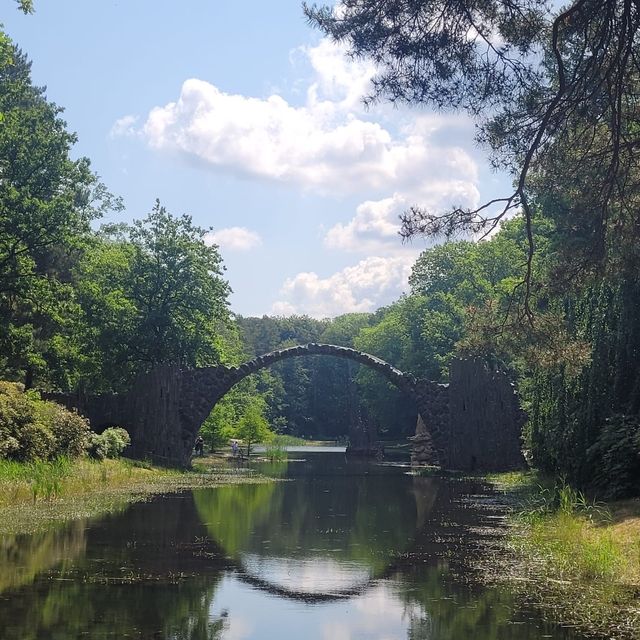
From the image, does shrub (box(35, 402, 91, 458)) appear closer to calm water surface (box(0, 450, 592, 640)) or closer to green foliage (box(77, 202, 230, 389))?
calm water surface (box(0, 450, 592, 640))

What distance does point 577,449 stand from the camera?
17.8 meters

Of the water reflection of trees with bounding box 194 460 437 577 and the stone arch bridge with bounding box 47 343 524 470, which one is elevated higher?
the stone arch bridge with bounding box 47 343 524 470

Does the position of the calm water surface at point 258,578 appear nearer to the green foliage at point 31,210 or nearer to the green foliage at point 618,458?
the green foliage at point 618,458

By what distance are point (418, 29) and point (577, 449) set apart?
9638 mm

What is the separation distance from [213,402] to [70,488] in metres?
12.4

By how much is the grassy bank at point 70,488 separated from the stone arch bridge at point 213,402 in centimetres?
422

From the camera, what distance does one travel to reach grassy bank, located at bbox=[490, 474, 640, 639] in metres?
8.59

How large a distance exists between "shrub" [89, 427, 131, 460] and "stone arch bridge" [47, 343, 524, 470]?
314 centimetres

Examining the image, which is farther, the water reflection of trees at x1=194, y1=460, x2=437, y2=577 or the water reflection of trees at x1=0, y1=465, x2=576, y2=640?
the water reflection of trees at x1=194, y1=460, x2=437, y2=577

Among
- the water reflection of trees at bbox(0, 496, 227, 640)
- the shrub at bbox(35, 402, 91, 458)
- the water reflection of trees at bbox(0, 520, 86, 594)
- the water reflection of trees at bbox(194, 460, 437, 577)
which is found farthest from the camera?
the shrub at bbox(35, 402, 91, 458)

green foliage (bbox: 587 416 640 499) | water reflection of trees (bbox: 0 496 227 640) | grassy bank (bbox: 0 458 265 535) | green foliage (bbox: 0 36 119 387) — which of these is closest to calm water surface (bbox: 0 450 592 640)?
water reflection of trees (bbox: 0 496 227 640)

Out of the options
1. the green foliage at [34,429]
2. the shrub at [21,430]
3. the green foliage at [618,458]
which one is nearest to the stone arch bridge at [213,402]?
the green foliage at [34,429]

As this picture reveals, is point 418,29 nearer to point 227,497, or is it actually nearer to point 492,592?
point 492,592

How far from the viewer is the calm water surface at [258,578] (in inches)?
326
